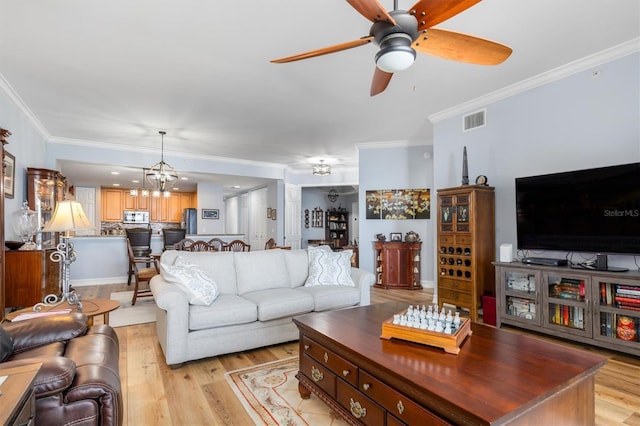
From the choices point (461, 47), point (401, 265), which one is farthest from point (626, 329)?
point (401, 265)

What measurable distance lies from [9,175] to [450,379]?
16.1 feet

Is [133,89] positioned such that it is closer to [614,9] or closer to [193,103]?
[193,103]

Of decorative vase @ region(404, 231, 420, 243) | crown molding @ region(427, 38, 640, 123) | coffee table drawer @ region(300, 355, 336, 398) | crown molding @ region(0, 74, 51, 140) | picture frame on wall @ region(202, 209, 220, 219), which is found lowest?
coffee table drawer @ region(300, 355, 336, 398)

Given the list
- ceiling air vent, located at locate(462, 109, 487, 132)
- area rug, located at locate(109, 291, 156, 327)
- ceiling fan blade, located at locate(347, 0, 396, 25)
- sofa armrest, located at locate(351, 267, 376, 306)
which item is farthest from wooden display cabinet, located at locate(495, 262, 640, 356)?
area rug, located at locate(109, 291, 156, 327)

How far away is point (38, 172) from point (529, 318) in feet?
20.8

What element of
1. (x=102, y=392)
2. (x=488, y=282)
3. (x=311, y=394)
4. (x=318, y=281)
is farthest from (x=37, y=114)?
(x=488, y=282)

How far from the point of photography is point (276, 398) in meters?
2.24

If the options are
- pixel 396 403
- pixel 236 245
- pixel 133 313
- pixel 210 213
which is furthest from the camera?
pixel 210 213

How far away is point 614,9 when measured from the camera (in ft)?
8.20

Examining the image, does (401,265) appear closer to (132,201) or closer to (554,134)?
(554,134)

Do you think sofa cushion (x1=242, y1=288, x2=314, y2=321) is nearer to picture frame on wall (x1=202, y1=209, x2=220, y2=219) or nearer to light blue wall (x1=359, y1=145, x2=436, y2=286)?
light blue wall (x1=359, y1=145, x2=436, y2=286)

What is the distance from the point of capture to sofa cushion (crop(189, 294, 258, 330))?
9.05 ft

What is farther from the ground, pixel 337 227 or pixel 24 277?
pixel 337 227

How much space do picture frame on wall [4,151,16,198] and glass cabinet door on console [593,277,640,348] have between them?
607 centimetres
